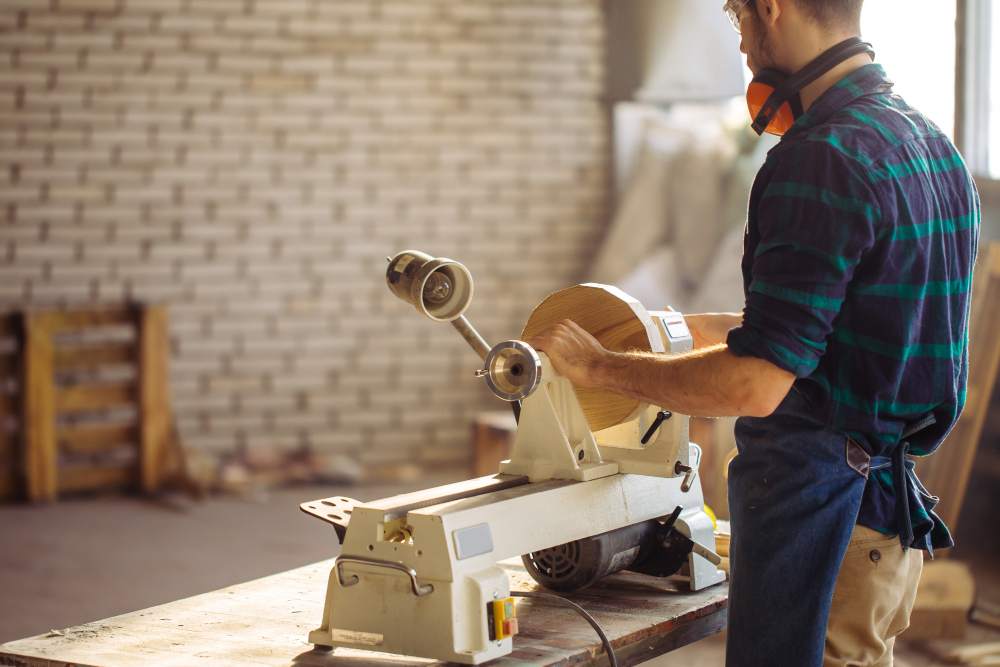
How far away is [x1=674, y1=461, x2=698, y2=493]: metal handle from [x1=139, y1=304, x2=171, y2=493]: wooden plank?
469 cm

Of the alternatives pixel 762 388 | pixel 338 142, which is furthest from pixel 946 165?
pixel 338 142

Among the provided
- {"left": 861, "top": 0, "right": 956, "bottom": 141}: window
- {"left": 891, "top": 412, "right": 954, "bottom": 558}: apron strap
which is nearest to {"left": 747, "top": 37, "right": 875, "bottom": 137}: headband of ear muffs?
{"left": 891, "top": 412, "right": 954, "bottom": 558}: apron strap

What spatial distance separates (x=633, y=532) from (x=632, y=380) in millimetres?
403

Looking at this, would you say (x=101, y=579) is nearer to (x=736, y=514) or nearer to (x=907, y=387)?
(x=736, y=514)

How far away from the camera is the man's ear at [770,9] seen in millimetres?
1521

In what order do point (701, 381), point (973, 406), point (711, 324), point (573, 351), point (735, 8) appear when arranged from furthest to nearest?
point (973, 406), point (711, 324), point (573, 351), point (735, 8), point (701, 381)

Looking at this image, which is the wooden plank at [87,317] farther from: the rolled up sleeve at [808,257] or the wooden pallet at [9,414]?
the rolled up sleeve at [808,257]

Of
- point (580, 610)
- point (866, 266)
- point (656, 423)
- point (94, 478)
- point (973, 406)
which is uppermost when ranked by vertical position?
point (866, 266)

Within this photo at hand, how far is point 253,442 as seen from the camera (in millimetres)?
6566

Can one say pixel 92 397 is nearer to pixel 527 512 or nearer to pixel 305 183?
pixel 305 183

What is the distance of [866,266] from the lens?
1.43 m

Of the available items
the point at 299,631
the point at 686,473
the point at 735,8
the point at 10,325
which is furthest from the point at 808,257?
the point at 10,325

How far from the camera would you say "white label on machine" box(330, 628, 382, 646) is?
152cm

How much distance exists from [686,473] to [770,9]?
0.85m
